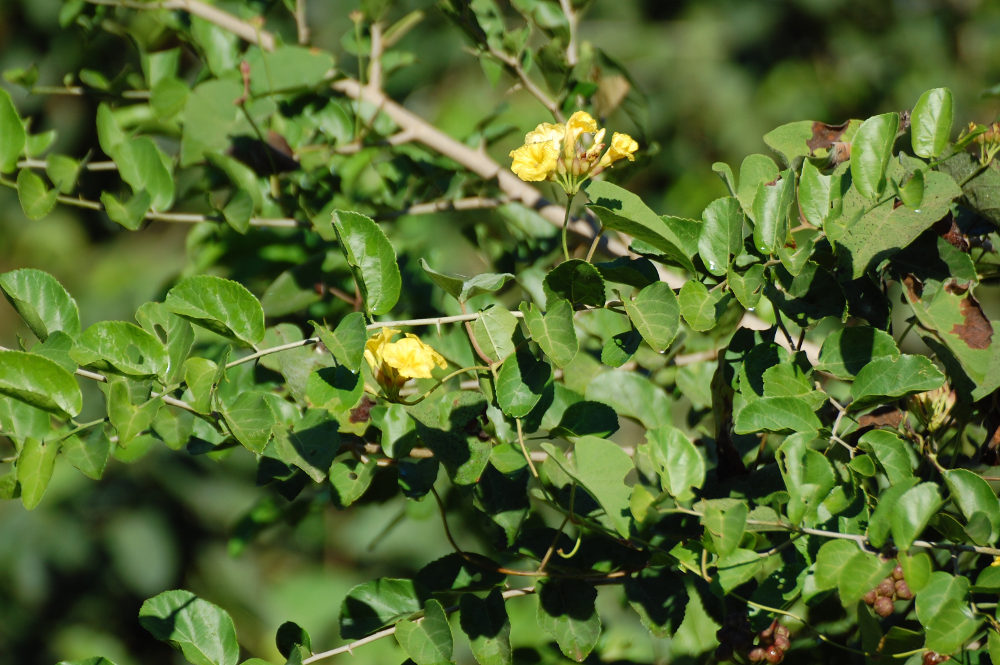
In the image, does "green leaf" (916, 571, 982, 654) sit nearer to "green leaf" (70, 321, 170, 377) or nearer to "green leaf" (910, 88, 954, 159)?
"green leaf" (910, 88, 954, 159)

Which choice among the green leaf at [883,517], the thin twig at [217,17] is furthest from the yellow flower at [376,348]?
the thin twig at [217,17]

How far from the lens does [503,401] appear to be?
0.55m

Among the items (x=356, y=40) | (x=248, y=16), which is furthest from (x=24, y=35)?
(x=356, y=40)

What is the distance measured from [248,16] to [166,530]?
3.91ft

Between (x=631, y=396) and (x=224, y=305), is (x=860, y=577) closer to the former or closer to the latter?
(x=631, y=396)

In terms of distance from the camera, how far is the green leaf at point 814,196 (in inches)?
23.4

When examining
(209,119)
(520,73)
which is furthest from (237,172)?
(520,73)

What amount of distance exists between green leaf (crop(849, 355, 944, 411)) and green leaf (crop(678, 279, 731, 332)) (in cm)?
10

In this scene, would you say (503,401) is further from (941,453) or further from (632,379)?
(941,453)

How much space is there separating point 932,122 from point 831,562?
276mm

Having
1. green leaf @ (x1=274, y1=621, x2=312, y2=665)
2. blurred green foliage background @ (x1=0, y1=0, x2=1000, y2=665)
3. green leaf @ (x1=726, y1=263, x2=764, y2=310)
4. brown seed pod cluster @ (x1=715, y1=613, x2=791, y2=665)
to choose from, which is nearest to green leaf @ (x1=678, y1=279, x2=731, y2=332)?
green leaf @ (x1=726, y1=263, x2=764, y2=310)

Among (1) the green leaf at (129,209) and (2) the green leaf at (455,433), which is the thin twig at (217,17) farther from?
(2) the green leaf at (455,433)

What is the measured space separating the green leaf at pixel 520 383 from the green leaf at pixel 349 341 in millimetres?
85

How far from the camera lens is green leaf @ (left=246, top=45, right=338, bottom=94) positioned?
94 cm
